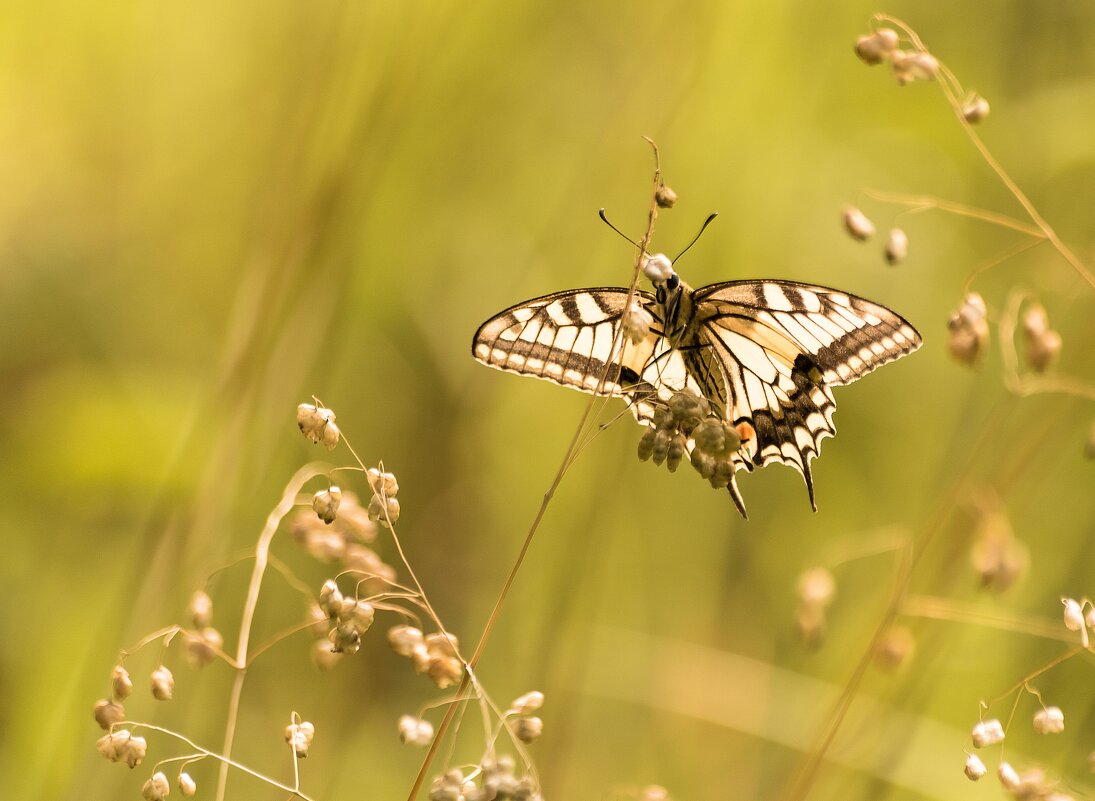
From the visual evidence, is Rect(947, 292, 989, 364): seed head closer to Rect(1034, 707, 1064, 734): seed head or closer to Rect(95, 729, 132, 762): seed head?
Rect(1034, 707, 1064, 734): seed head

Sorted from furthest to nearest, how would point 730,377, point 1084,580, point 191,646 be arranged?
point 1084,580
point 730,377
point 191,646

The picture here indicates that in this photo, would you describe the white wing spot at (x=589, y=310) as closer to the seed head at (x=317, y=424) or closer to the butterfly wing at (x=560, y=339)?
the butterfly wing at (x=560, y=339)

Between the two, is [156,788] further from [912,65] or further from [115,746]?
[912,65]

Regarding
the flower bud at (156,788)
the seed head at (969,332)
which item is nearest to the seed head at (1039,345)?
the seed head at (969,332)

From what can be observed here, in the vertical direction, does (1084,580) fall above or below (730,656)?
above

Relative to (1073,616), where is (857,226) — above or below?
above

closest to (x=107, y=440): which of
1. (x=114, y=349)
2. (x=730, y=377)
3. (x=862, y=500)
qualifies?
(x=114, y=349)

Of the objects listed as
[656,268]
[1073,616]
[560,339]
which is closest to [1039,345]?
[1073,616]

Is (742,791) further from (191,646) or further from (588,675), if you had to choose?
(191,646)
